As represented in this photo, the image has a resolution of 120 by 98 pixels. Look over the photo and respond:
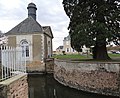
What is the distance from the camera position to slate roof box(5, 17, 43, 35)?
97.6ft

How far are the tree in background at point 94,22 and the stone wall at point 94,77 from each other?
6.59ft

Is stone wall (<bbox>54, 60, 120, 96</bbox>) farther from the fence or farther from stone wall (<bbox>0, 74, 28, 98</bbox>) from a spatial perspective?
stone wall (<bbox>0, 74, 28, 98</bbox>)

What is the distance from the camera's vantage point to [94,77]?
1428cm

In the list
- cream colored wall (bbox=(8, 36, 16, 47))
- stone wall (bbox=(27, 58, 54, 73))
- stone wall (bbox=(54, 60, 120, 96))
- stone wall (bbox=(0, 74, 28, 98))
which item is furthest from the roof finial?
stone wall (bbox=(0, 74, 28, 98))

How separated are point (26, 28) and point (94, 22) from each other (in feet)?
54.6

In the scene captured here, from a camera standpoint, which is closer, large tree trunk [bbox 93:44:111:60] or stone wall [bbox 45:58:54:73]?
large tree trunk [bbox 93:44:111:60]

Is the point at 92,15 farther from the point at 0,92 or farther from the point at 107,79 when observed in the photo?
the point at 0,92

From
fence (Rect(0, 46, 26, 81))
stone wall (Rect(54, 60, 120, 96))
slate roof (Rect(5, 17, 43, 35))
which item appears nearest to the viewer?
fence (Rect(0, 46, 26, 81))

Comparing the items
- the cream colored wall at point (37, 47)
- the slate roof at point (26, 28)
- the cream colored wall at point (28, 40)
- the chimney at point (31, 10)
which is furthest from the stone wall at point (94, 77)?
the chimney at point (31, 10)

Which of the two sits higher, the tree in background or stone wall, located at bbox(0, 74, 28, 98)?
the tree in background

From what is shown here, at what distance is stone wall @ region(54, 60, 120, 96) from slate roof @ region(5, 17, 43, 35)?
1402 cm

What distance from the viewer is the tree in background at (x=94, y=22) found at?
51.5ft

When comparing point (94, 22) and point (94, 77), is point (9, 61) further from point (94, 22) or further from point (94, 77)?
point (94, 22)

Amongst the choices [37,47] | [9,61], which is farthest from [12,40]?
[9,61]
